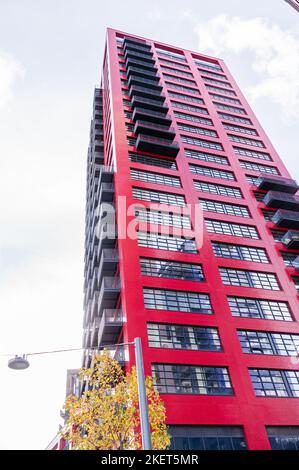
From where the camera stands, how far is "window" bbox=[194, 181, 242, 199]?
1687 inches

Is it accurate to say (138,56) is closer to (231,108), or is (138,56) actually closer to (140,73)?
(140,73)

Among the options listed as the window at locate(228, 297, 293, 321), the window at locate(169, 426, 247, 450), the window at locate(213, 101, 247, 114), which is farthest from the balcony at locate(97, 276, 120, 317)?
the window at locate(213, 101, 247, 114)

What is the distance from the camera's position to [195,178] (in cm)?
4344

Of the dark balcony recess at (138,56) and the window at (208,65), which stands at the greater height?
the window at (208,65)

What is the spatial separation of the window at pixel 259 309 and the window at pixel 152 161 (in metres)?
19.3

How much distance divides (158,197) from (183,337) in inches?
647

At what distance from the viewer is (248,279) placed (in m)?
34.7

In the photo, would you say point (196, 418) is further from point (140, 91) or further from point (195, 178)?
point (140, 91)

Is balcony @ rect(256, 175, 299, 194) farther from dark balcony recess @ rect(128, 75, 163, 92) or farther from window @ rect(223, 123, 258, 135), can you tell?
dark balcony recess @ rect(128, 75, 163, 92)

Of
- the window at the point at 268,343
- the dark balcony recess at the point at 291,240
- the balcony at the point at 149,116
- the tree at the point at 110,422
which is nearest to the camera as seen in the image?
the tree at the point at 110,422

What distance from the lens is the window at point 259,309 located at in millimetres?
31508

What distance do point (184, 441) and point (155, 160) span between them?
1221 inches

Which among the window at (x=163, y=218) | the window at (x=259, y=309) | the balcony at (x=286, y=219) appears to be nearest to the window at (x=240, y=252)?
the window at (x=163, y=218)

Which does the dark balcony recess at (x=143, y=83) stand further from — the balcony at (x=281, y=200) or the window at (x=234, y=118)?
the balcony at (x=281, y=200)
